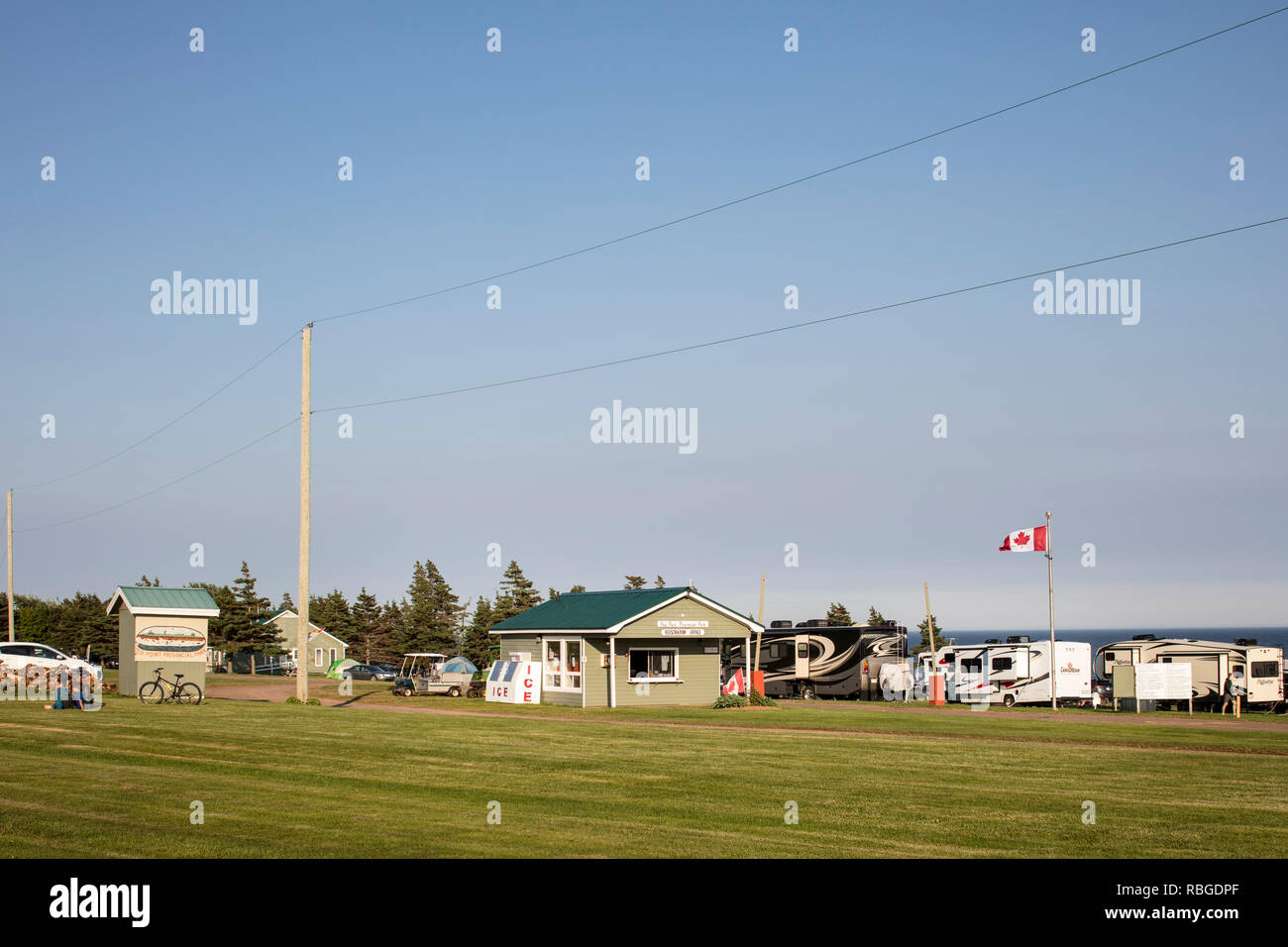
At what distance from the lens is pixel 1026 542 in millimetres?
44469

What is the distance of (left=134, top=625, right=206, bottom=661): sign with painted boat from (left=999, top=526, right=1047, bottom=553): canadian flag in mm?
29710

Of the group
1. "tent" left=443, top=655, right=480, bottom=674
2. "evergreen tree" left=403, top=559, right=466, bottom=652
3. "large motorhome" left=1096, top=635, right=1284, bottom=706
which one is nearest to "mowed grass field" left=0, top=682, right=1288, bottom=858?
"large motorhome" left=1096, top=635, right=1284, bottom=706

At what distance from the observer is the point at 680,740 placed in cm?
2575

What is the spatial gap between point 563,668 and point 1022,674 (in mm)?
19468

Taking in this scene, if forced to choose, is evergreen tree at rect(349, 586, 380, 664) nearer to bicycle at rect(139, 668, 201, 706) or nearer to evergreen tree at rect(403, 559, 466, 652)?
evergreen tree at rect(403, 559, 466, 652)

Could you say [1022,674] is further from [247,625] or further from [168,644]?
[247,625]

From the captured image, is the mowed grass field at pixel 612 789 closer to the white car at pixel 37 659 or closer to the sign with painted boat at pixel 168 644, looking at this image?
the white car at pixel 37 659

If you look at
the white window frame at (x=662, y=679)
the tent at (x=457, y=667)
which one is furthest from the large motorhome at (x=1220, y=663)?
the tent at (x=457, y=667)

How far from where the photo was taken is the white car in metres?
34.9

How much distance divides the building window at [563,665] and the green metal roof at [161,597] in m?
12.9
